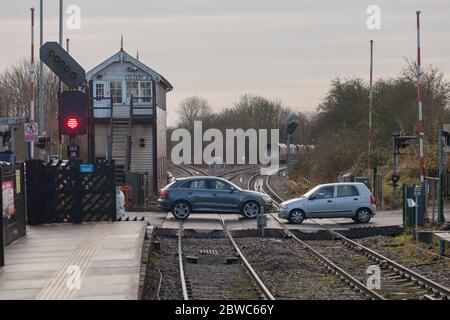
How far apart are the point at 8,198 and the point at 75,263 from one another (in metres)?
3.09

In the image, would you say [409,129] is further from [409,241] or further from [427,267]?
[427,267]

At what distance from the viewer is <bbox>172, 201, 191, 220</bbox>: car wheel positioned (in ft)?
102

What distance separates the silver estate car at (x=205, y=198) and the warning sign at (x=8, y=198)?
1140cm

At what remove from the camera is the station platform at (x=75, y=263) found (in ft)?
43.5

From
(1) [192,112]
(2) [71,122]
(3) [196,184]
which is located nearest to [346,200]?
(3) [196,184]

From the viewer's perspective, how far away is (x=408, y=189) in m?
25.1

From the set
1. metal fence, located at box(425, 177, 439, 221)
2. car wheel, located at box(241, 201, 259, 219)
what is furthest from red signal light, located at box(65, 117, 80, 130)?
car wheel, located at box(241, 201, 259, 219)

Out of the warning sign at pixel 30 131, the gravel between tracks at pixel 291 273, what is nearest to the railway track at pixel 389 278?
the gravel between tracks at pixel 291 273

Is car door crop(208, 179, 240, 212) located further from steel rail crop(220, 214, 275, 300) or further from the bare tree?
the bare tree

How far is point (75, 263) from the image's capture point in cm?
1667

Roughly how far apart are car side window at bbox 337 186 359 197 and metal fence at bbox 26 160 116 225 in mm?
7971

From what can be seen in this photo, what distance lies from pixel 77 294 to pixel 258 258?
798 centimetres

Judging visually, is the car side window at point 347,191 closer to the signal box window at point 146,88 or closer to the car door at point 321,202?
the car door at point 321,202

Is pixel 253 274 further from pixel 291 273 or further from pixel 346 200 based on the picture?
pixel 346 200
